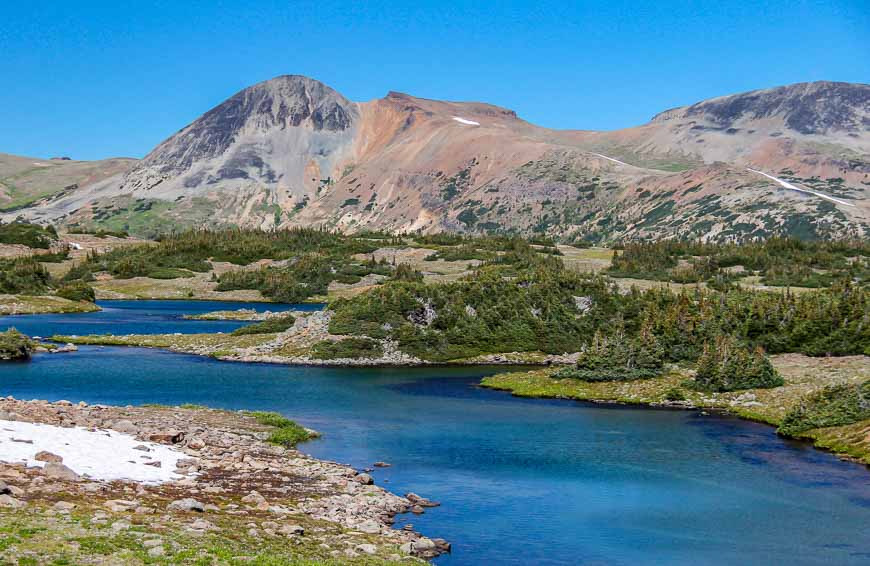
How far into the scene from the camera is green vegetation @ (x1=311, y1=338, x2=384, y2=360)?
71.8 m

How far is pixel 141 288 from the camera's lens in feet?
509

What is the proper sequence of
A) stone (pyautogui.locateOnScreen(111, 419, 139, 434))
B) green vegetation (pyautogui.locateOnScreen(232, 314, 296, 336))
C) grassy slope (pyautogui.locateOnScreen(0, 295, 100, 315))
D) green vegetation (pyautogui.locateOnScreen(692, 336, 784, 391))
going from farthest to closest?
grassy slope (pyautogui.locateOnScreen(0, 295, 100, 315)) → green vegetation (pyautogui.locateOnScreen(232, 314, 296, 336)) → green vegetation (pyautogui.locateOnScreen(692, 336, 784, 391)) → stone (pyautogui.locateOnScreen(111, 419, 139, 434))

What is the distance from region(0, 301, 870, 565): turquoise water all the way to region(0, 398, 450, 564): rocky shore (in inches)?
97.1

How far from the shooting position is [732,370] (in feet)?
172

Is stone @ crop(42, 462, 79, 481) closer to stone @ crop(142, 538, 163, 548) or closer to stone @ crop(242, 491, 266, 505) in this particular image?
stone @ crop(242, 491, 266, 505)

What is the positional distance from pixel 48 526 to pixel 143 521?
243 cm

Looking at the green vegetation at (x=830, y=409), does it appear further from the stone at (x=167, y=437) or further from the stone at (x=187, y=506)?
the stone at (x=187, y=506)

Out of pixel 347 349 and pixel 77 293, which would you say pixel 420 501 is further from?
pixel 77 293

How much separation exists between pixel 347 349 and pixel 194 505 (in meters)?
47.9

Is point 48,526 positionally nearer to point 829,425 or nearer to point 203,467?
point 203,467

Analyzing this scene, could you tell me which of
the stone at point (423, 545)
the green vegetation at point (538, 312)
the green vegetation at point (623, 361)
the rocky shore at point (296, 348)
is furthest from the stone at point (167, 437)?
the green vegetation at point (538, 312)

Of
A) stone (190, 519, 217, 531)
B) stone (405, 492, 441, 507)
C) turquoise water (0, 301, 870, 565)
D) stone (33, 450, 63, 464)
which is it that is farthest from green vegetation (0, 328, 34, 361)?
stone (190, 519, 217, 531)

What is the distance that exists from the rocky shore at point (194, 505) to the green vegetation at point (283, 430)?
1732 mm

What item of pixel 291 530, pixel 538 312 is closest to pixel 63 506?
pixel 291 530
